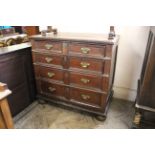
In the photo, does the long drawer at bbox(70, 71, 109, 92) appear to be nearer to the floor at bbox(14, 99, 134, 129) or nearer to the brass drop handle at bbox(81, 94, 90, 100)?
the brass drop handle at bbox(81, 94, 90, 100)

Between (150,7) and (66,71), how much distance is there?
1.09m

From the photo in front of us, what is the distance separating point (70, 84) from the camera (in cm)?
163

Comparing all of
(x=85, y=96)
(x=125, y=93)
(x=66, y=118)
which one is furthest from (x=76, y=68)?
(x=125, y=93)

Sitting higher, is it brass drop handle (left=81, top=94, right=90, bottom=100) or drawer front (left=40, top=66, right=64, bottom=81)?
drawer front (left=40, top=66, right=64, bottom=81)

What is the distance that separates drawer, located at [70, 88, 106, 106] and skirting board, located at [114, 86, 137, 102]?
1.94ft

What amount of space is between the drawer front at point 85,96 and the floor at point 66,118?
24cm

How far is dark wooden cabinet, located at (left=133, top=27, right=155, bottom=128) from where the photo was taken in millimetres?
1126

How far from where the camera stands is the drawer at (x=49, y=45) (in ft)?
4.93

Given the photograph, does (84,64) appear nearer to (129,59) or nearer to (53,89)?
(53,89)

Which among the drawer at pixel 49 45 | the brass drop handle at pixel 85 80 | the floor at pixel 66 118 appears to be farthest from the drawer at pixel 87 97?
the drawer at pixel 49 45

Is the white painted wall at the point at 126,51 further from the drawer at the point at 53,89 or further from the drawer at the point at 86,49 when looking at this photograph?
the drawer at the point at 53,89

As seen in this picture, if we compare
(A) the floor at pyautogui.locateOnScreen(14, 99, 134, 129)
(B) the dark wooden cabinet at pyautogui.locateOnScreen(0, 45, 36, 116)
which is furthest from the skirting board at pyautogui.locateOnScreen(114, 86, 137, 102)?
(B) the dark wooden cabinet at pyautogui.locateOnScreen(0, 45, 36, 116)
